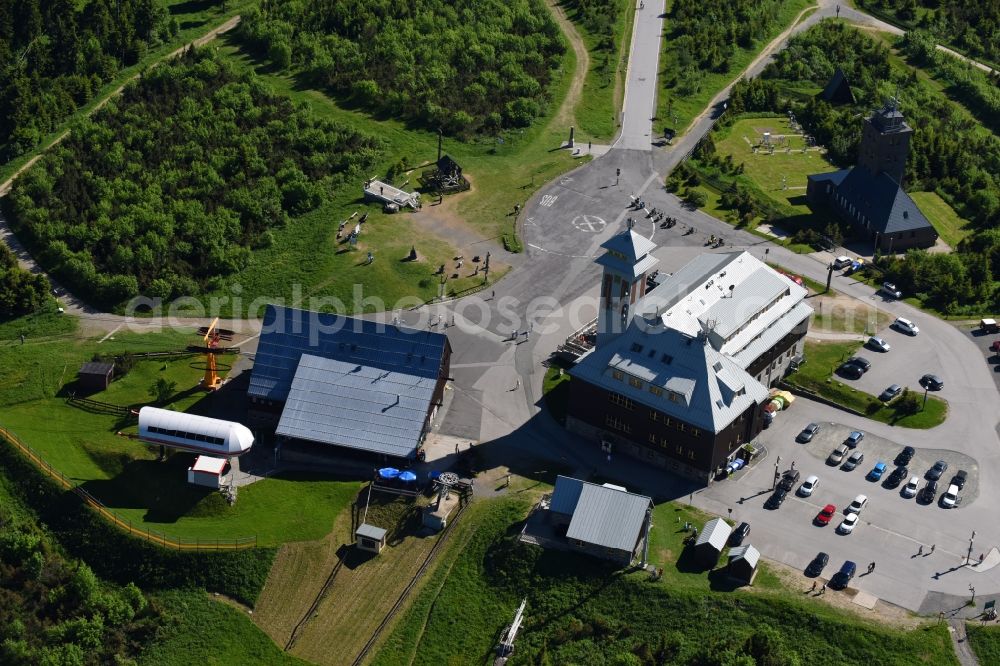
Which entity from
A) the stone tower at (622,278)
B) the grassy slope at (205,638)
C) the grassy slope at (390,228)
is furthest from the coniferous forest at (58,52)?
the stone tower at (622,278)

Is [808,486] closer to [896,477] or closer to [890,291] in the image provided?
[896,477]

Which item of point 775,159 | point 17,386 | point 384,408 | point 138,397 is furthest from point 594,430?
point 775,159

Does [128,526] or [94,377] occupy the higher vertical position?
[94,377]

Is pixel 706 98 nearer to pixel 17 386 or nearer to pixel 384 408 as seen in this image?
pixel 384 408

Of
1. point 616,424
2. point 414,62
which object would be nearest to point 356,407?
point 616,424

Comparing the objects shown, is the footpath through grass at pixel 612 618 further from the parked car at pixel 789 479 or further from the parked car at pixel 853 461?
the parked car at pixel 853 461

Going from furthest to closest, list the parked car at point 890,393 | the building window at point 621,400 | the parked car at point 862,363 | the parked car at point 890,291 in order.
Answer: the parked car at point 890,291, the parked car at point 862,363, the parked car at point 890,393, the building window at point 621,400
